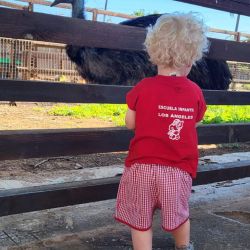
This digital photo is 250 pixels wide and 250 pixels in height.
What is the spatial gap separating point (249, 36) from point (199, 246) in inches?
526

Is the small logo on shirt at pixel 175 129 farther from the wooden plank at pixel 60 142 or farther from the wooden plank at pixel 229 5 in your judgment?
the wooden plank at pixel 229 5

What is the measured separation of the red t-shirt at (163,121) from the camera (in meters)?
2.27

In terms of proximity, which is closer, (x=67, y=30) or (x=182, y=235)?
(x=182, y=235)

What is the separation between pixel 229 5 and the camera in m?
3.39

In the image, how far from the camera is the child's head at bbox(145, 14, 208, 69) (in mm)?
2246

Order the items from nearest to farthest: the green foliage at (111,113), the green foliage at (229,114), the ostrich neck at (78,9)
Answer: the ostrich neck at (78,9), the green foliage at (111,113), the green foliage at (229,114)

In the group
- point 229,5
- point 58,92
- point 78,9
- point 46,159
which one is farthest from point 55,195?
point 78,9

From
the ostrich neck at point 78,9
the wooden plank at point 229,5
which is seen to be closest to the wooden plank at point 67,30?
the wooden plank at point 229,5

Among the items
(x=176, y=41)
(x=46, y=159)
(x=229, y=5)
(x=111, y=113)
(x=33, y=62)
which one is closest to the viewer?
(x=176, y=41)

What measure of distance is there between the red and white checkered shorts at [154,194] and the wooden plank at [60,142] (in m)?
0.58

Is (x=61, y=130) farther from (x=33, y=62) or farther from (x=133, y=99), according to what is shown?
(x=33, y=62)

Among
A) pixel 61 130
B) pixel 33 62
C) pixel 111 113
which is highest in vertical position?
pixel 61 130

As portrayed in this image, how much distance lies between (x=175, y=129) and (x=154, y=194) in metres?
0.32

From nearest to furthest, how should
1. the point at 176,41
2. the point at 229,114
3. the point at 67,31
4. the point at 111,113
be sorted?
1. the point at 176,41
2. the point at 67,31
3. the point at 111,113
4. the point at 229,114
